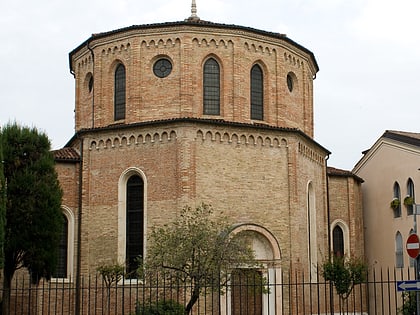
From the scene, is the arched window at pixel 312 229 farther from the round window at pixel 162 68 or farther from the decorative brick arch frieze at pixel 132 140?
the round window at pixel 162 68

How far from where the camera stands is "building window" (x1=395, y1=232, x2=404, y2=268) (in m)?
32.4

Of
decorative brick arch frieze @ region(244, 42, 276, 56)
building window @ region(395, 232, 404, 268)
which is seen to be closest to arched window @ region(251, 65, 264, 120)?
decorative brick arch frieze @ region(244, 42, 276, 56)

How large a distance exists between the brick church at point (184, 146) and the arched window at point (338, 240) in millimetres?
3922

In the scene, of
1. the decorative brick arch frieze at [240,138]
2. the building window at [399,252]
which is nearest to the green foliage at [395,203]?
the building window at [399,252]

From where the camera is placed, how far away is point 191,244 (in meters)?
20.3

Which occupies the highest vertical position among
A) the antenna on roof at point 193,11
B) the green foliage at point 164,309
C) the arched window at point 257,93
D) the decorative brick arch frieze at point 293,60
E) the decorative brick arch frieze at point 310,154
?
the antenna on roof at point 193,11

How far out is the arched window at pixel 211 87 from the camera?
87.8 feet

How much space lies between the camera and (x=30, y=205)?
2411 centimetres

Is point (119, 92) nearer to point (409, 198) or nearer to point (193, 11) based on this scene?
point (193, 11)

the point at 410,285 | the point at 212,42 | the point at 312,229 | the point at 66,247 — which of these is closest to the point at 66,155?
the point at 66,247

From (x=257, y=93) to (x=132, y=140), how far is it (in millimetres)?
5274

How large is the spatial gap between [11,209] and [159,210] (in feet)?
16.9

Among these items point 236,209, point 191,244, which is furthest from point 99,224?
point 191,244

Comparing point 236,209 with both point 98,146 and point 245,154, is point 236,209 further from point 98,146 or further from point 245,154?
point 98,146
